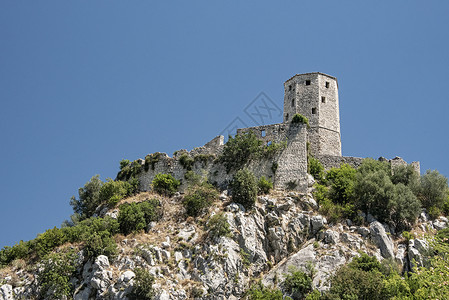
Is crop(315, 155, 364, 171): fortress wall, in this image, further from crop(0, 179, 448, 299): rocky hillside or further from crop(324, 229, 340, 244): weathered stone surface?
crop(324, 229, 340, 244): weathered stone surface

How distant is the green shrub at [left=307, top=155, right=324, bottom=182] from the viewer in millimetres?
38344

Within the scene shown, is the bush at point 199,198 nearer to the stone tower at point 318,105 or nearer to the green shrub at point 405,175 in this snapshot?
the stone tower at point 318,105

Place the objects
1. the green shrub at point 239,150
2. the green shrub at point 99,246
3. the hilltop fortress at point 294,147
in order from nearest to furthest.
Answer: the green shrub at point 99,246 → the hilltop fortress at point 294,147 → the green shrub at point 239,150

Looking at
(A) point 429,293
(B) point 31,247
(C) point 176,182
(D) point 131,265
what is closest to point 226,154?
(C) point 176,182

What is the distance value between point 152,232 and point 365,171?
50.5 ft

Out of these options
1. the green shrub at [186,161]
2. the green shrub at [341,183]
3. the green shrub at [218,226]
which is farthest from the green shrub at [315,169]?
the green shrub at [186,161]

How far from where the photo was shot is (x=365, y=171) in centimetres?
3744

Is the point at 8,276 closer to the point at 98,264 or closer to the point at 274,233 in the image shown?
the point at 98,264

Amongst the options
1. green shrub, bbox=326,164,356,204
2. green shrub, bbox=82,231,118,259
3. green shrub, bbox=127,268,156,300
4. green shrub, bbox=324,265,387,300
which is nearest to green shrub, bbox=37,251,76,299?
green shrub, bbox=82,231,118,259

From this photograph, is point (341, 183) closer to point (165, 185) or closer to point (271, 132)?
point (271, 132)

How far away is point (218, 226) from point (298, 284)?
20.5 feet

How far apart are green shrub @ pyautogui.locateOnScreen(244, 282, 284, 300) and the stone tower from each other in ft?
50.2

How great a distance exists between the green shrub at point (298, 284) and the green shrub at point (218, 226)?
187 inches

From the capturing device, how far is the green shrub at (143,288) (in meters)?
28.3
